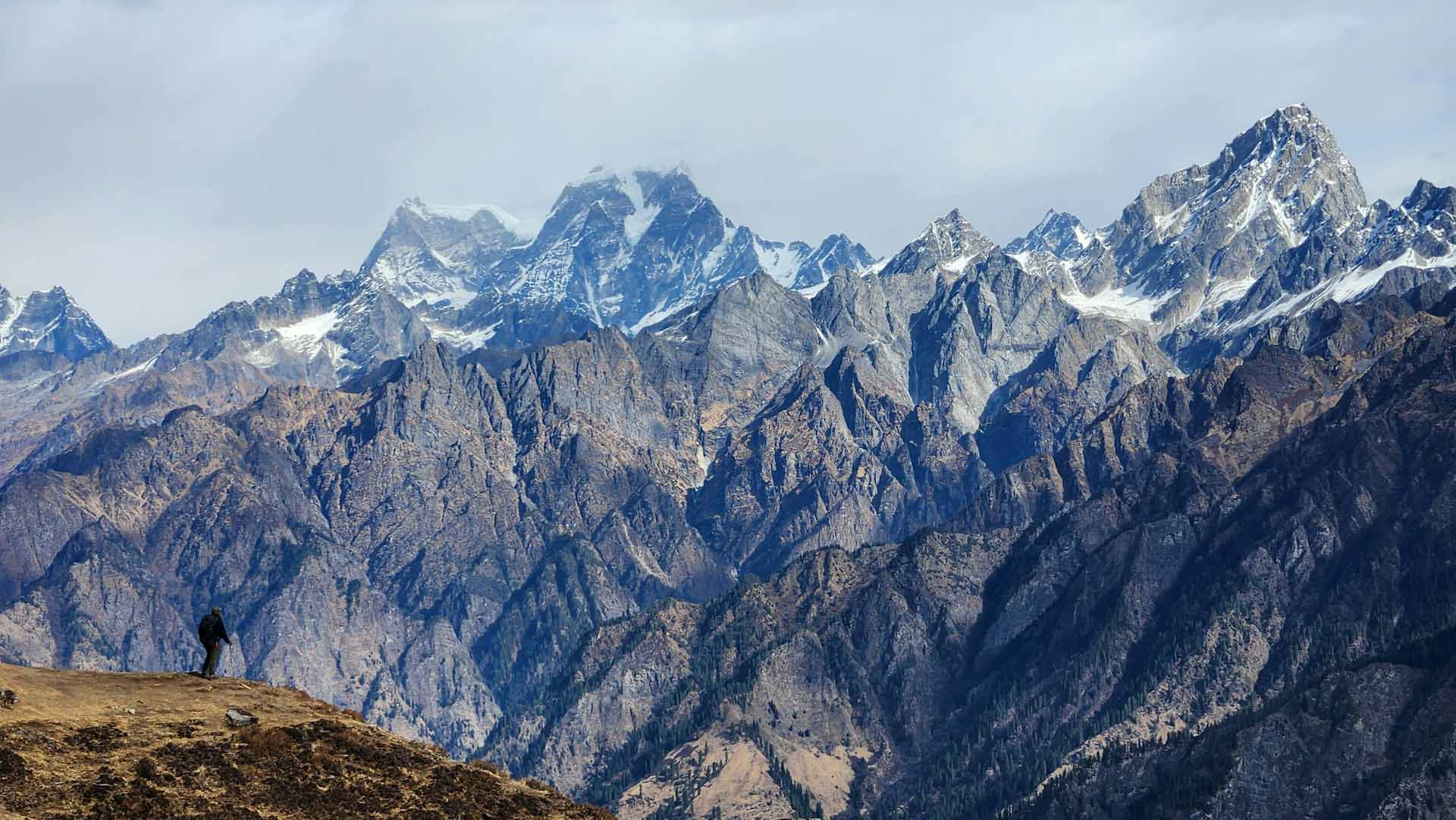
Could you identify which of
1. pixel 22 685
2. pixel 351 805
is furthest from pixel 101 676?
pixel 351 805

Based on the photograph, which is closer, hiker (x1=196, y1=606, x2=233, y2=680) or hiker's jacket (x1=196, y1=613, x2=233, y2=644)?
hiker (x1=196, y1=606, x2=233, y2=680)

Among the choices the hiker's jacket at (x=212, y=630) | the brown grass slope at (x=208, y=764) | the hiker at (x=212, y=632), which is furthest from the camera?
the hiker's jacket at (x=212, y=630)

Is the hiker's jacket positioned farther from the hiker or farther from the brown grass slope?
the brown grass slope

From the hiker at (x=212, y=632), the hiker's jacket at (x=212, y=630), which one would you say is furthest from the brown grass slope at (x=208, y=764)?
the hiker's jacket at (x=212, y=630)

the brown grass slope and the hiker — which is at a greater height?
the hiker

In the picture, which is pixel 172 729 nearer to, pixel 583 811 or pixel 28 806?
pixel 28 806

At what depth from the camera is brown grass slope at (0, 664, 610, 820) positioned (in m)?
106

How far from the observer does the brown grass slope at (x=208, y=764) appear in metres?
106

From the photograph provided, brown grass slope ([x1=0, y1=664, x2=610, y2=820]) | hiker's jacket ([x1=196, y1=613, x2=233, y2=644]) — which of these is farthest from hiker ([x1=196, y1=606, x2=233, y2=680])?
brown grass slope ([x1=0, y1=664, x2=610, y2=820])

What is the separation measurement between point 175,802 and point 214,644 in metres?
20.3

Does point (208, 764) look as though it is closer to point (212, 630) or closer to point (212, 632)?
point (212, 632)

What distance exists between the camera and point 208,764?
11281cm

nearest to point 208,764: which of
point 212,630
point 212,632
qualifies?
point 212,632

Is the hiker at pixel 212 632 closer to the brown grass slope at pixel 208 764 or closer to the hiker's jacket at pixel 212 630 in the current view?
the hiker's jacket at pixel 212 630
